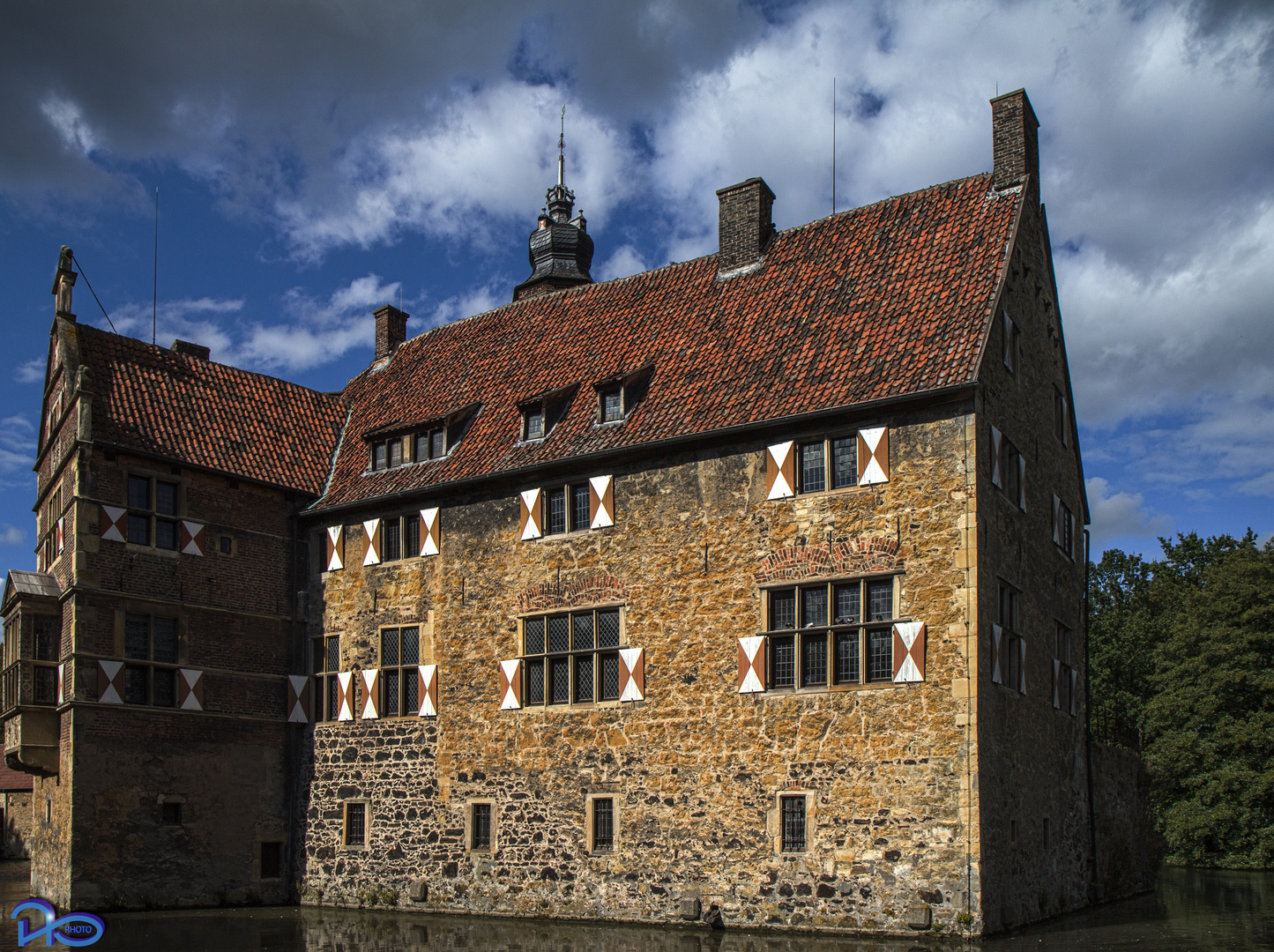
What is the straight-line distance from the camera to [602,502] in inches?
773

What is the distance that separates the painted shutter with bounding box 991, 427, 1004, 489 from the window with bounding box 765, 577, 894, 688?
7.01 ft

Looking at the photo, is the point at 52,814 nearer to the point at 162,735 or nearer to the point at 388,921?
the point at 162,735

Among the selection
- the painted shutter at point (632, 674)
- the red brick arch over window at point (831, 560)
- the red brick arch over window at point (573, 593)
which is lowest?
the painted shutter at point (632, 674)

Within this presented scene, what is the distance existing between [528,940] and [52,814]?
972 cm

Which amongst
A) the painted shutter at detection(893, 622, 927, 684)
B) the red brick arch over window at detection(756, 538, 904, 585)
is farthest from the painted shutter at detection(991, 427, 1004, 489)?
the painted shutter at detection(893, 622, 927, 684)

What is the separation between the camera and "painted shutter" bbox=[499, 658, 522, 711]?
20109 millimetres

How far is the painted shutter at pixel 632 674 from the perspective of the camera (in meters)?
18.7

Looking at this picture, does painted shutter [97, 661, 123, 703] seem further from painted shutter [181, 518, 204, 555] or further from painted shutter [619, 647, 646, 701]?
painted shutter [619, 647, 646, 701]

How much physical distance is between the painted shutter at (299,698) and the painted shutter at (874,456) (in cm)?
1159

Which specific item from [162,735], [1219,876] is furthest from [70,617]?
[1219,876]

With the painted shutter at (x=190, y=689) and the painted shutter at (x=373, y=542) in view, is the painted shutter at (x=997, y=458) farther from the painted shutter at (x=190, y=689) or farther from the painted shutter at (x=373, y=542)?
the painted shutter at (x=190, y=689)

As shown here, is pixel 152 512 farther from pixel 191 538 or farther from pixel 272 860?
pixel 272 860

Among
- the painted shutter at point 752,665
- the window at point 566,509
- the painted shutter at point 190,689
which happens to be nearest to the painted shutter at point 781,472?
the painted shutter at point 752,665

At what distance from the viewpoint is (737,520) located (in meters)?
18.1
